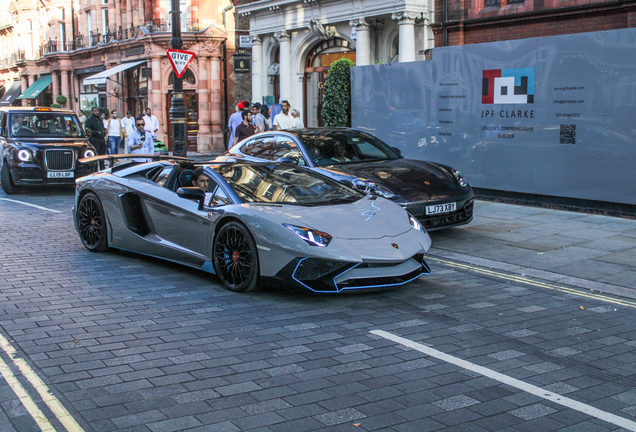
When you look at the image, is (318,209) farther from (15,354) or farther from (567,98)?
(567,98)

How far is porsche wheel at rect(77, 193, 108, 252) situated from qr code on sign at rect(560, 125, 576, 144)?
7542 mm

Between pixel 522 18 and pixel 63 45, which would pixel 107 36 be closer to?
pixel 63 45

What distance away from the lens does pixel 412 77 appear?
1403 cm

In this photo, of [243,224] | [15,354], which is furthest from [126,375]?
[243,224]

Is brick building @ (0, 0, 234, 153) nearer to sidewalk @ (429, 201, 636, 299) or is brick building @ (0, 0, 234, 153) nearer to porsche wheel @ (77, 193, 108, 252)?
sidewalk @ (429, 201, 636, 299)

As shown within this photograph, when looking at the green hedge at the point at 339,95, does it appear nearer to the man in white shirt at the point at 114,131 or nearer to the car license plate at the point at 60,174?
the car license plate at the point at 60,174

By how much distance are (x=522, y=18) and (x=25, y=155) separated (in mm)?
12973

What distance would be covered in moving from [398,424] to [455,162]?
1032cm

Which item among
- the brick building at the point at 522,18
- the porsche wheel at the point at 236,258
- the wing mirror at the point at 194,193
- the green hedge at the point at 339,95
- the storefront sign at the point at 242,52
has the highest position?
the storefront sign at the point at 242,52

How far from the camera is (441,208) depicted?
897 centimetres

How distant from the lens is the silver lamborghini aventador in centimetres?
591

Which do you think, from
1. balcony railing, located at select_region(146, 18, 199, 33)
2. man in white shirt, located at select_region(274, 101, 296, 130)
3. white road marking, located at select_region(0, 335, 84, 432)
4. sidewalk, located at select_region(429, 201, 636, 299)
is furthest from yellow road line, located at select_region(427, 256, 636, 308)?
balcony railing, located at select_region(146, 18, 199, 33)

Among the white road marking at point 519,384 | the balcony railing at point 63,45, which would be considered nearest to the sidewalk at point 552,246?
the white road marking at point 519,384

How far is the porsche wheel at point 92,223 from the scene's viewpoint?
821 cm
